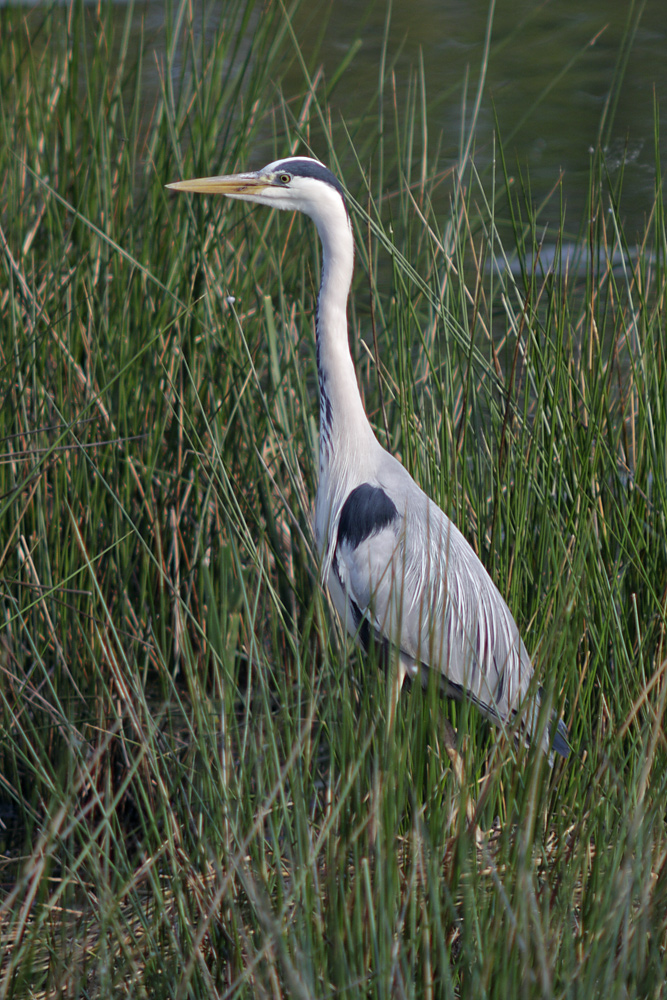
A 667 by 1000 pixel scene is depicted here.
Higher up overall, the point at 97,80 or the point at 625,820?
the point at 97,80

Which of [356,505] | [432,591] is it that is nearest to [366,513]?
[356,505]

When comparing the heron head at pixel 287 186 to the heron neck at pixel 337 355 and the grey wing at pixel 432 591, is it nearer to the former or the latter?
the heron neck at pixel 337 355

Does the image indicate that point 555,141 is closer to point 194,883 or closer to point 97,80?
point 97,80

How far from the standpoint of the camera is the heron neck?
1956 mm

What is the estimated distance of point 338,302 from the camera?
1.98m

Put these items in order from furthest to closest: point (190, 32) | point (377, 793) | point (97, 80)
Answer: point (97, 80), point (190, 32), point (377, 793)

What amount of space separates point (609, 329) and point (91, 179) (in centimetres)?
241

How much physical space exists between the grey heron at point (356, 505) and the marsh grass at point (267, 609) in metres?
0.08

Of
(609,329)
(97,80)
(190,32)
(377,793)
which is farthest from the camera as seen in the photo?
(609,329)

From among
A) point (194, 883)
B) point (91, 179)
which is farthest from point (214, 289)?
point (194, 883)

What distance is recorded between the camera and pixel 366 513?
6.51 ft

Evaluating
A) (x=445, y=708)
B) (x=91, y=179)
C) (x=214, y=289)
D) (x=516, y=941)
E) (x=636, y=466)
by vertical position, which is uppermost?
(x=91, y=179)

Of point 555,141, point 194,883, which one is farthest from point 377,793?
point 555,141

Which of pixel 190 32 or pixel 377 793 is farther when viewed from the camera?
pixel 190 32
